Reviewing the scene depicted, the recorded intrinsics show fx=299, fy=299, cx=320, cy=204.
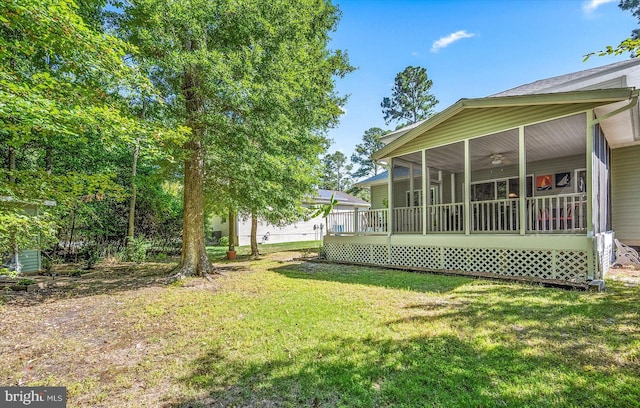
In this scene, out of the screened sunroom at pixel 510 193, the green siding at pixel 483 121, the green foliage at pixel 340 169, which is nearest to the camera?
the screened sunroom at pixel 510 193

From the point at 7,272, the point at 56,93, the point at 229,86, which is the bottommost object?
the point at 7,272

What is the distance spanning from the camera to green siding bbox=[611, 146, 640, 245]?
9766 mm

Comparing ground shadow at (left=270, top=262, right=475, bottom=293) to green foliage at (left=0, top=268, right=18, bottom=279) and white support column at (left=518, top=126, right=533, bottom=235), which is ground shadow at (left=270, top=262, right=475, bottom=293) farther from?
green foliage at (left=0, top=268, right=18, bottom=279)

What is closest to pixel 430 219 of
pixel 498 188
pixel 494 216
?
pixel 494 216

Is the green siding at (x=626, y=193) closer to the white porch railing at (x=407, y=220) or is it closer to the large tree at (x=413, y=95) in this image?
the white porch railing at (x=407, y=220)

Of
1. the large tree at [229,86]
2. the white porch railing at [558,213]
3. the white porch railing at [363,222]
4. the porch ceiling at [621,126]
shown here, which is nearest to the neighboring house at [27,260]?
the large tree at [229,86]

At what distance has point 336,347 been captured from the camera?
144 inches

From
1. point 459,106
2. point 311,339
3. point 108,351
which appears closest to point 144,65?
point 108,351

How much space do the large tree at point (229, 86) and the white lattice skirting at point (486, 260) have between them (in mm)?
3952

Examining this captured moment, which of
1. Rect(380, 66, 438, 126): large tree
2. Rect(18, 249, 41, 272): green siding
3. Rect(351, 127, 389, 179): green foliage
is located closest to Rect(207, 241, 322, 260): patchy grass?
Rect(18, 249, 41, 272): green siding

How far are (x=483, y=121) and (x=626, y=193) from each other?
20.9 feet

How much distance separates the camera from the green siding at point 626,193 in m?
9.77

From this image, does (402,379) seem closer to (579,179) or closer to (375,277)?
(375,277)

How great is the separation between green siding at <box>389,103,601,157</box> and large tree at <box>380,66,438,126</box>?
88.6ft
